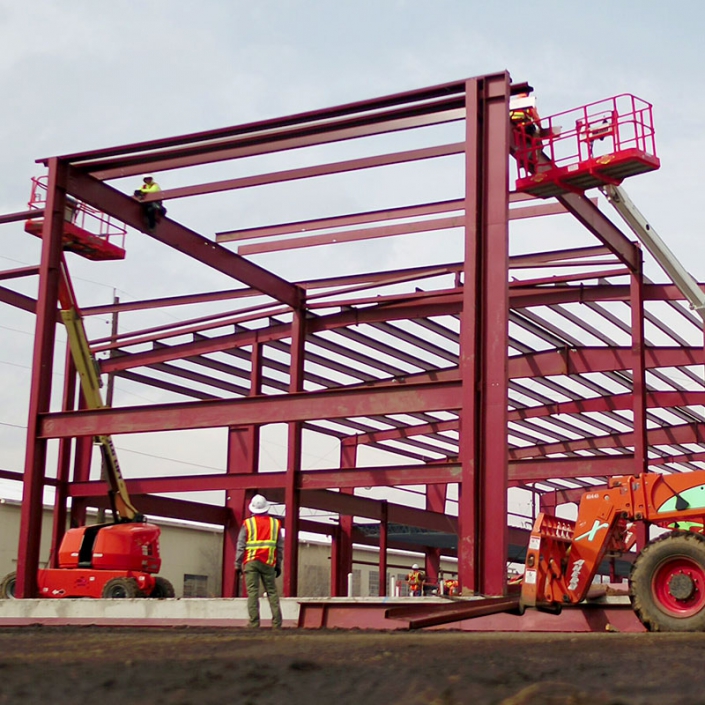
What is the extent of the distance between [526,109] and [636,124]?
7.89 feet

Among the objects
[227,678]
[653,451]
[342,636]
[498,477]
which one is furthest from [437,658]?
[653,451]

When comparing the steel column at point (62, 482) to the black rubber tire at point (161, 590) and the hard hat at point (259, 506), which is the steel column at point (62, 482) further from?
the hard hat at point (259, 506)

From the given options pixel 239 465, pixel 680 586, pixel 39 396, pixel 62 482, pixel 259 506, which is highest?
pixel 39 396

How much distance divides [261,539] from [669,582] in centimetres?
517

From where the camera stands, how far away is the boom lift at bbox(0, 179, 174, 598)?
2131 centimetres

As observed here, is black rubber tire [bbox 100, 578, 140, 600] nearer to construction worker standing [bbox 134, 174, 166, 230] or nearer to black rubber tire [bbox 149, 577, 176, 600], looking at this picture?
black rubber tire [bbox 149, 577, 176, 600]

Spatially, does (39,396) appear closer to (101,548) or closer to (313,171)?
(101,548)

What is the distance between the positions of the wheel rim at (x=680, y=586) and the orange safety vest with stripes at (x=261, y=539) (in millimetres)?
4867

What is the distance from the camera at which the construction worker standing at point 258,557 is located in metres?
13.7

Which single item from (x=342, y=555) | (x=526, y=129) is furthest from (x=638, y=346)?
(x=342, y=555)

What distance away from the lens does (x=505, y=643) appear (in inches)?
348

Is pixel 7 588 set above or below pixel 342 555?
below

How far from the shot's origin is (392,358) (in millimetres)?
30312

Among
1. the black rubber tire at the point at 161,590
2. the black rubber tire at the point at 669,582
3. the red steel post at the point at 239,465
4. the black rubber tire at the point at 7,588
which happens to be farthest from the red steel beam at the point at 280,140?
the black rubber tire at the point at 7,588
